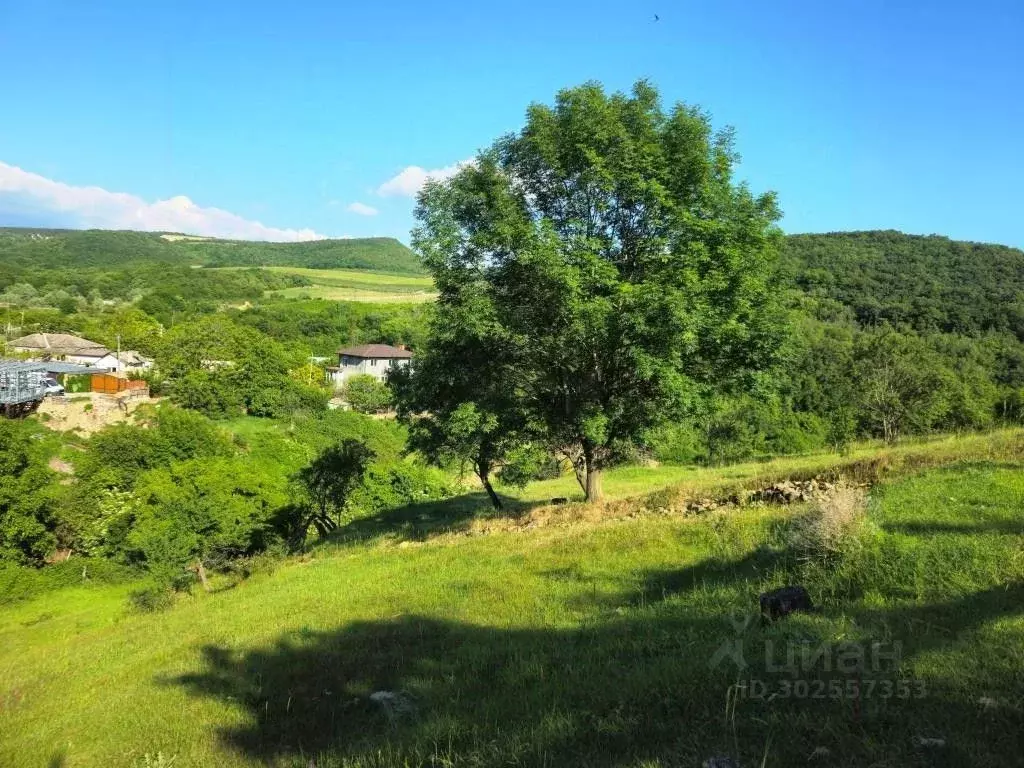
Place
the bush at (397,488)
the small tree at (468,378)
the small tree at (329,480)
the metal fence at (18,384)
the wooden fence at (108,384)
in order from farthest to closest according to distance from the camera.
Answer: the wooden fence at (108,384)
the metal fence at (18,384)
the bush at (397,488)
the small tree at (329,480)
the small tree at (468,378)

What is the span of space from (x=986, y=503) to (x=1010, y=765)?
20.7 ft

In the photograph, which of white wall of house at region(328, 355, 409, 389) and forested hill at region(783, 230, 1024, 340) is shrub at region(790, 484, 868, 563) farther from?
white wall of house at region(328, 355, 409, 389)

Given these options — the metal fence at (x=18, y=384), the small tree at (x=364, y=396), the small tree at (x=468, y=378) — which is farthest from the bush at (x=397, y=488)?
the metal fence at (x=18, y=384)

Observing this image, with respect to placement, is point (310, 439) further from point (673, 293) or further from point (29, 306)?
point (29, 306)

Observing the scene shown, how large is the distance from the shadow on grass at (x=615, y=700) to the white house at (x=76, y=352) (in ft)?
360

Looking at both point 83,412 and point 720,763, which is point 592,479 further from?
point 83,412

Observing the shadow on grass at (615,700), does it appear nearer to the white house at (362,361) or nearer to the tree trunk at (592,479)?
the tree trunk at (592,479)

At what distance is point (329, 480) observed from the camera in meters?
30.0

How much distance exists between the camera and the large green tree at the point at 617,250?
11.7m

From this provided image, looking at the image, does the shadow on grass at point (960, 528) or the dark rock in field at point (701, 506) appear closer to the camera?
the shadow on grass at point (960, 528)

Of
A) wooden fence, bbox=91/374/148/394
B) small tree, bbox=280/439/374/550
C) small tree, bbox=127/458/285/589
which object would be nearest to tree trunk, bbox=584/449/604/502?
small tree, bbox=127/458/285/589

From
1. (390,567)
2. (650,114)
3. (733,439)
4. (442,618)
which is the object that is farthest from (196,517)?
(733,439)

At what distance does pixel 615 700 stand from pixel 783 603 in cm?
217

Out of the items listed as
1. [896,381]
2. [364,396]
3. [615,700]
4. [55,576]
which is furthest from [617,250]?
[364,396]
